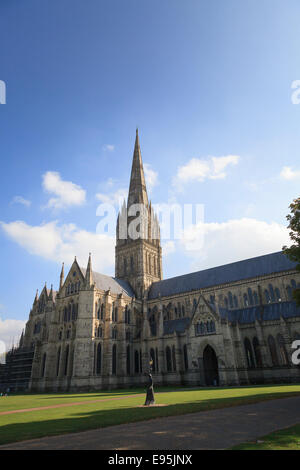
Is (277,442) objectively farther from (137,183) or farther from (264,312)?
(137,183)

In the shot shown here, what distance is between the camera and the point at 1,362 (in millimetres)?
67062

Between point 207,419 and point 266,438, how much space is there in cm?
414

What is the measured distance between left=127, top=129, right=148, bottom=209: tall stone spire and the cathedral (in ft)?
44.3

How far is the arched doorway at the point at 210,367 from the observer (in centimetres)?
4006

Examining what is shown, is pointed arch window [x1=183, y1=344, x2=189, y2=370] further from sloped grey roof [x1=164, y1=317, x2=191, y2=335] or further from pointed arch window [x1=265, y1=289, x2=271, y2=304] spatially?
pointed arch window [x1=265, y1=289, x2=271, y2=304]

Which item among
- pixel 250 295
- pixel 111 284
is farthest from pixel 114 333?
pixel 250 295

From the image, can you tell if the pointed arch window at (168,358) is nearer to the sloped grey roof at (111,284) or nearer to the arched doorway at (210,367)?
the arched doorway at (210,367)

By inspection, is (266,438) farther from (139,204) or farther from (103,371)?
(139,204)

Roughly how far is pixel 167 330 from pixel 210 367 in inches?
446

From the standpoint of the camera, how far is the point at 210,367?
41094 mm

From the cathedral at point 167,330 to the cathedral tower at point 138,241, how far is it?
637mm

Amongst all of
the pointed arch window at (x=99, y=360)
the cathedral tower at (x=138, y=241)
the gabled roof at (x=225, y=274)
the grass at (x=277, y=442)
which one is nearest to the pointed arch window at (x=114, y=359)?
the pointed arch window at (x=99, y=360)
